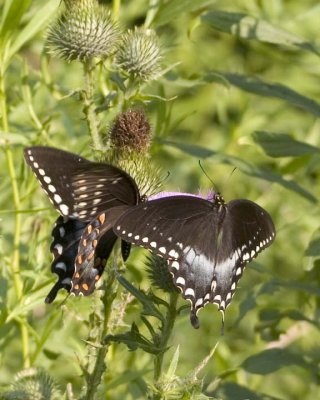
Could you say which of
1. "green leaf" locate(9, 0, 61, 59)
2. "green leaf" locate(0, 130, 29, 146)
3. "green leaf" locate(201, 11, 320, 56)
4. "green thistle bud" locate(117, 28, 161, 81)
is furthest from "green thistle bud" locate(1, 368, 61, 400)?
"green leaf" locate(201, 11, 320, 56)

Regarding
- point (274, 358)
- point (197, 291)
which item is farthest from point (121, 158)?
point (274, 358)

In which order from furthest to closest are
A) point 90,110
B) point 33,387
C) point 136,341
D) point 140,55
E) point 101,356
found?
point 140,55
point 90,110
point 33,387
point 101,356
point 136,341

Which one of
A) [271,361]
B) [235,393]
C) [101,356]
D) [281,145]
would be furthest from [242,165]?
[101,356]

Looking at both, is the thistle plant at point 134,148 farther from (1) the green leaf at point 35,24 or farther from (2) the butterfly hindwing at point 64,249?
(1) the green leaf at point 35,24

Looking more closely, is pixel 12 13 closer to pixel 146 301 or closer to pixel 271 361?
pixel 146 301

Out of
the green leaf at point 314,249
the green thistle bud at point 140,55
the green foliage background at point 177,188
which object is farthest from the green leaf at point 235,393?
the green thistle bud at point 140,55

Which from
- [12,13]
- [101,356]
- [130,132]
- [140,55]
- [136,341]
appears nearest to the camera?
[136,341]
